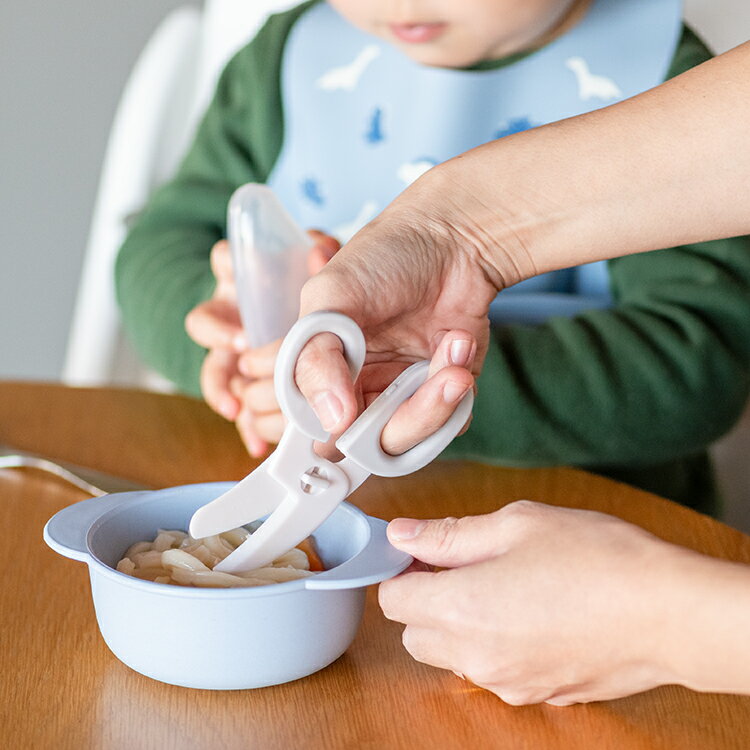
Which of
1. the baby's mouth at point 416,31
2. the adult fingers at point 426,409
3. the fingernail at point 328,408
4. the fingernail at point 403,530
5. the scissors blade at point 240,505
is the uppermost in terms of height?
the baby's mouth at point 416,31

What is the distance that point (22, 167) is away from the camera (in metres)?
1.86

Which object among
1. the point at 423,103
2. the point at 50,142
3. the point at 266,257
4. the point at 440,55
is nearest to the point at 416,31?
the point at 440,55

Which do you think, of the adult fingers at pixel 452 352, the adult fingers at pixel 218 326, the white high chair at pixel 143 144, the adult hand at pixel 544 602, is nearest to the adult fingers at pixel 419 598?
the adult hand at pixel 544 602

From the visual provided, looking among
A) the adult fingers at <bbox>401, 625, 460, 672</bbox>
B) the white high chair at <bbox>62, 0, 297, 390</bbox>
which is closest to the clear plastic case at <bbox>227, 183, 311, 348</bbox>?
the adult fingers at <bbox>401, 625, 460, 672</bbox>

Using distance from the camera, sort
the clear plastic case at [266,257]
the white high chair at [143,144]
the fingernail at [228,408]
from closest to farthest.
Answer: the clear plastic case at [266,257] < the fingernail at [228,408] < the white high chair at [143,144]

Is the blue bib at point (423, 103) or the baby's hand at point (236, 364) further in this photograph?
the blue bib at point (423, 103)

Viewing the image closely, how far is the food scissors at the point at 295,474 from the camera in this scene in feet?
1.70

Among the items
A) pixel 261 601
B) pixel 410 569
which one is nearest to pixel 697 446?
pixel 410 569

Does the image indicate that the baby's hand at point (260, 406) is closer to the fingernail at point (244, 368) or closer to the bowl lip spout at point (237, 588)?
the fingernail at point (244, 368)

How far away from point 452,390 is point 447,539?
0.27ft

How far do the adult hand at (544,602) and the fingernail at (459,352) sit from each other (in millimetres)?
95

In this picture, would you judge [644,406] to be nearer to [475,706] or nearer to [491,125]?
[491,125]

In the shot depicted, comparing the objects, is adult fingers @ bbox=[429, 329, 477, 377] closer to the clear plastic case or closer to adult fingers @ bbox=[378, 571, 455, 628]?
adult fingers @ bbox=[378, 571, 455, 628]

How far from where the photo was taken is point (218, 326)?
92cm
